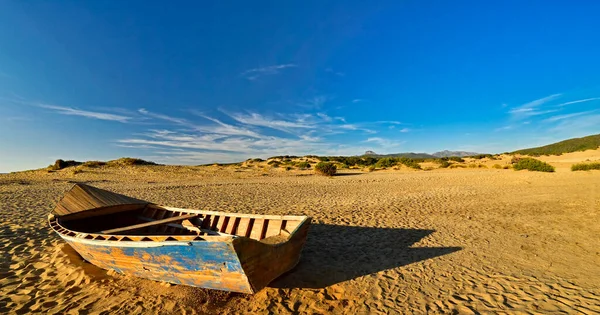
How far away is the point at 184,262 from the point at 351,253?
438 centimetres

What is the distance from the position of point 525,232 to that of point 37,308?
42.3ft

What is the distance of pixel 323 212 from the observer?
12.6 meters

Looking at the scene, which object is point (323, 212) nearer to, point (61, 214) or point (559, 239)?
point (559, 239)

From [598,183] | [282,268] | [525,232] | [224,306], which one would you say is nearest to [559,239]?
[525,232]

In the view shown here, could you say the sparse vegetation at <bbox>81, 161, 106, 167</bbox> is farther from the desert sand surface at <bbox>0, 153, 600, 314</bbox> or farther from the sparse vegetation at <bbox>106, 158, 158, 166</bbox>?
the desert sand surface at <bbox>0, 153, 600, 314</bbox>

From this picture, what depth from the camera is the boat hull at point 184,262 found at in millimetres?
4344

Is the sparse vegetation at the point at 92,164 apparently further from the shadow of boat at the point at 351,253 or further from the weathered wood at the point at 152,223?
the shadow of boat at the point at 351,253

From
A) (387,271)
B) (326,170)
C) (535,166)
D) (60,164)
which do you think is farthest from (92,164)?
(535,166)

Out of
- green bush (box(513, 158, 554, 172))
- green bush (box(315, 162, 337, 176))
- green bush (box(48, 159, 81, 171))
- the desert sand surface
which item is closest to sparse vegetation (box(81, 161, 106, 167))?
green bush (box(48, 159, 81, 171))

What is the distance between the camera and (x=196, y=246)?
444 cm

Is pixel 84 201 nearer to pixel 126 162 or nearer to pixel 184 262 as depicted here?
pixel 184 262

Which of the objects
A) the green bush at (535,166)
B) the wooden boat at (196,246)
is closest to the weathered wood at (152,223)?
the wooden boat at (196,246)

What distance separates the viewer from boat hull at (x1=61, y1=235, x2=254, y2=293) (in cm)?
434

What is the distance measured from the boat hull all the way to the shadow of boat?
1.42 m
